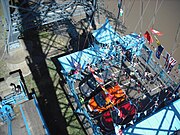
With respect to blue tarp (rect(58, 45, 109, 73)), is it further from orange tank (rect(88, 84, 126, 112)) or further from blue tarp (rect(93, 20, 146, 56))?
orange tank (rect(88, 84, 126, 112))

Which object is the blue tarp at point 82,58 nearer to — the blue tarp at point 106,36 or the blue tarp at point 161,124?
the blue tarp at point 106,36

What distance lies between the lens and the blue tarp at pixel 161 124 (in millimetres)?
15484

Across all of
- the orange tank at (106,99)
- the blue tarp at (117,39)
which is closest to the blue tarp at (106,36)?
the blue tarp at (117,39)

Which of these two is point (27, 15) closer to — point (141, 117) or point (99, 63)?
point (99, 63)

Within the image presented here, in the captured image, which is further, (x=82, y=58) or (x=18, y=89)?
(x=82, y=58)

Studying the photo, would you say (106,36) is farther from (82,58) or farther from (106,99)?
(106,99)

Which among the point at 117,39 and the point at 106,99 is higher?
the point at 117,39

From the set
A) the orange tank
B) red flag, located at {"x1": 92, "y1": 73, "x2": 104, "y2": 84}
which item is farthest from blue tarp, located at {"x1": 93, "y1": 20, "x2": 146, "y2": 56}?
the orange tank

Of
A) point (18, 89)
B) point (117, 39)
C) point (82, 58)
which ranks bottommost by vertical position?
point (18, 89)

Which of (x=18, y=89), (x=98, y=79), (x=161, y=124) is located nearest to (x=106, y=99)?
(x=98, y=79)

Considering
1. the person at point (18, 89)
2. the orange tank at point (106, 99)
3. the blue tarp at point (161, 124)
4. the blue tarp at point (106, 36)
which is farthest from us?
the blue tarp at point (106, 36)

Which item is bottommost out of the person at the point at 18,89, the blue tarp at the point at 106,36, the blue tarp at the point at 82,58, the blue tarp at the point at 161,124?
the blue tarp at the point at 161,124

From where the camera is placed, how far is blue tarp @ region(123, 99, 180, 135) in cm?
1548

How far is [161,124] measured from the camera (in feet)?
52.2
